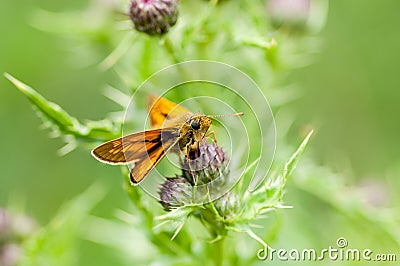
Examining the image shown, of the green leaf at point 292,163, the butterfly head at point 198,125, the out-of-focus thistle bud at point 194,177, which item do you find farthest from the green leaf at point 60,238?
the green leaf at point 292,163

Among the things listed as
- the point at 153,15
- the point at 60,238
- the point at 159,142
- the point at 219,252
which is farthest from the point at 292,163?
the point at 60,238

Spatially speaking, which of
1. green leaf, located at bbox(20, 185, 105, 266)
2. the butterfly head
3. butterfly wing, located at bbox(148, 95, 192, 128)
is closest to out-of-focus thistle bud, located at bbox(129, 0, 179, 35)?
butterfly wing, located at bbox(148, 95, 192, 128)

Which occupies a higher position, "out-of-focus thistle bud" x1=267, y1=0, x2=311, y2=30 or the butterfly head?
"out-of-focus thistle bud" x1=267, y1=0, x2=311, y2=30

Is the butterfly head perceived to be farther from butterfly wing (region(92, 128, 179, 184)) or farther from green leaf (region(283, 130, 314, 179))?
green leaf (region(283, 130, 314, 179))

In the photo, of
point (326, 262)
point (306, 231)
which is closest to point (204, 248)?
point (326, 262)

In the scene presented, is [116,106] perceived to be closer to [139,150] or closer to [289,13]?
[289,13]

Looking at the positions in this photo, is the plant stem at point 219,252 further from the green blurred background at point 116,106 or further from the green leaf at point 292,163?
the green blurred background at point 116,106
